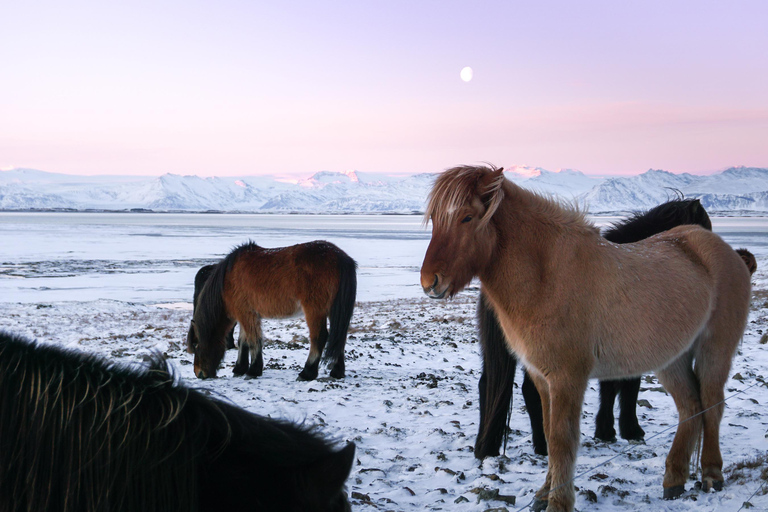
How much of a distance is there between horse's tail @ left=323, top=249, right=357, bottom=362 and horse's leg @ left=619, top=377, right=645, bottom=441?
13.3ft

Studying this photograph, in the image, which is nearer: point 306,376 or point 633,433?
point 633,433

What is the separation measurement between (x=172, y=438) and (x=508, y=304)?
2520 millimetres

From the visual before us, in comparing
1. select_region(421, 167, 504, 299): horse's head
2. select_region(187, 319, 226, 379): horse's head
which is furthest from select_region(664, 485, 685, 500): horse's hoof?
select_region(187, 319, 226, 379): horse's head

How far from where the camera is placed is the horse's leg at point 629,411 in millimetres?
5068

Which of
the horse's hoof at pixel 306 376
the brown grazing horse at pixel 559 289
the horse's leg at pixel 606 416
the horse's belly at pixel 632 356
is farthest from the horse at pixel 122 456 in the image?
the horse's hoof at pixel 306 376

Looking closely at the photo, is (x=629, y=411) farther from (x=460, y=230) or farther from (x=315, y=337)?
(x=315, y=337)

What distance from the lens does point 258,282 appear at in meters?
8.45

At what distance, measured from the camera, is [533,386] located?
4.68m

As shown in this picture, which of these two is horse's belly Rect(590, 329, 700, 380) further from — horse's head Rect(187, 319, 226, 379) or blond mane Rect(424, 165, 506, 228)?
horse's head Rect(187, 319, 226, 379)

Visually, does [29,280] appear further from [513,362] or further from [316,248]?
[513,362]

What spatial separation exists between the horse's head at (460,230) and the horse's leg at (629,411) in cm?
262

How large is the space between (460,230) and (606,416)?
2.92m

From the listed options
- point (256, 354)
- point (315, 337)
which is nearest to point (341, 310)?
point (315, 337)

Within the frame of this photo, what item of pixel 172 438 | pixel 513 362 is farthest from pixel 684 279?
pixel 172 438
